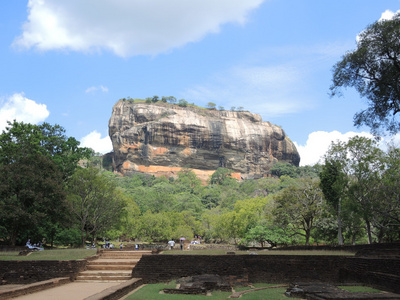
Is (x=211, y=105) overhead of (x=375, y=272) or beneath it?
overhead

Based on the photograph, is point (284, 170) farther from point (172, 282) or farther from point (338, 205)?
point (172, 282)

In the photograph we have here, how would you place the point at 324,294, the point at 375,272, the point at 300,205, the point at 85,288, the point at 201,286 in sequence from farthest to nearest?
the point at 300,205
the point at 375,272
the point at 85,288
the point at 201,286
the point at 324,294

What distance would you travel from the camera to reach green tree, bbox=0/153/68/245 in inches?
827

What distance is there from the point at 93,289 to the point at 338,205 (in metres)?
19.0

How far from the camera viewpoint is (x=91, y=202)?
94.9 feet

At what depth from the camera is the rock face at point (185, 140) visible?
104 meters

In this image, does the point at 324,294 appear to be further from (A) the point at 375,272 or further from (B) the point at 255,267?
(B) the point at 255,267

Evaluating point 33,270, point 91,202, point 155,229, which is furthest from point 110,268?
point 155,229

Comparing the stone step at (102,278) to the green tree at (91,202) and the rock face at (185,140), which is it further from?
the rock face at (185,140)

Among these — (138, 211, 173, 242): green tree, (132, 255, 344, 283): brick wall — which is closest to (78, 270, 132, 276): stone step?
(132, 255, 344, 283): brick wall

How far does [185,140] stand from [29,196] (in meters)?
83.5

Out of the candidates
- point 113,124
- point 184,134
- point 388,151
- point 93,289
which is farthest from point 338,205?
point 113,124

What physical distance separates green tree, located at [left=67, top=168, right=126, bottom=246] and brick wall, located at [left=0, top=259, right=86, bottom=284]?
13.1m

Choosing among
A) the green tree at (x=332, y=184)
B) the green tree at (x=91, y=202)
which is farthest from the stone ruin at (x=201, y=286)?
the green tree at (x=91, y=202)
